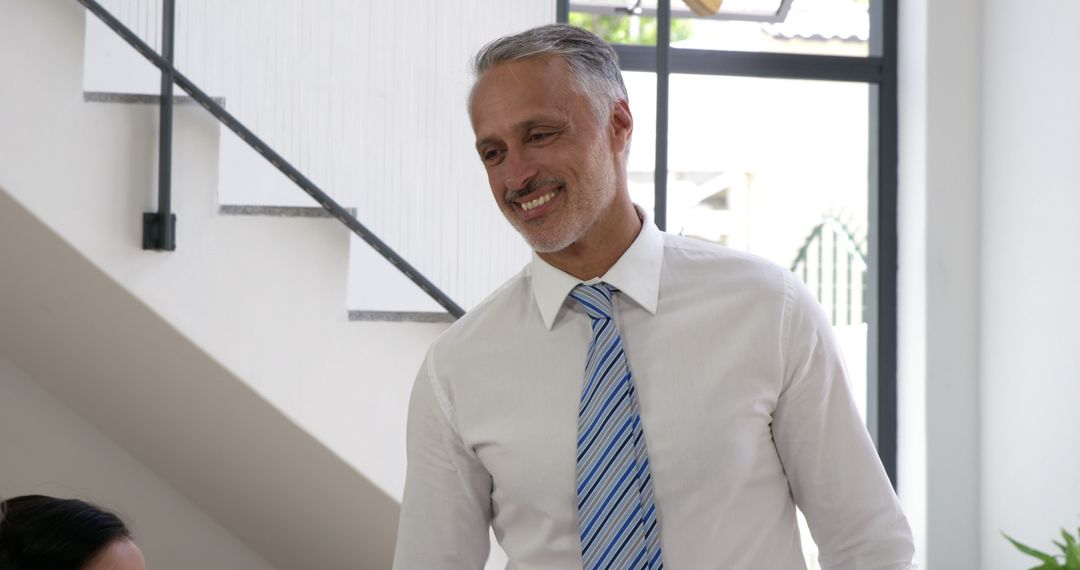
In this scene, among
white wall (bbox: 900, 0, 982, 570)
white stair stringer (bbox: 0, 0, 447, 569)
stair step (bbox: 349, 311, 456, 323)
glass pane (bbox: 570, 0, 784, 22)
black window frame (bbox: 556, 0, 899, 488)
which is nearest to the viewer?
white stair stringer (bbox: 0, 0, 447, 569)

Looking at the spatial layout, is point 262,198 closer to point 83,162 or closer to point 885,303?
point 83,162

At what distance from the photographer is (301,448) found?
9.60 ft

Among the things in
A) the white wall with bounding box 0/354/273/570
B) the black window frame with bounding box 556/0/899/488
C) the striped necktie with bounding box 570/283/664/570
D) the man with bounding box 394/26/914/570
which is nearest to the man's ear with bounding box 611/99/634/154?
the man with bounding box 394/26/914/570

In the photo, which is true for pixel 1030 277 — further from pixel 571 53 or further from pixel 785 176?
pixel 571 53

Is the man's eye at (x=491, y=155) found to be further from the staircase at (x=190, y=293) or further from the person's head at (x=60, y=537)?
the staircase at (x=190, y=293)

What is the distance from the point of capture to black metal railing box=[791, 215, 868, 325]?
401cm

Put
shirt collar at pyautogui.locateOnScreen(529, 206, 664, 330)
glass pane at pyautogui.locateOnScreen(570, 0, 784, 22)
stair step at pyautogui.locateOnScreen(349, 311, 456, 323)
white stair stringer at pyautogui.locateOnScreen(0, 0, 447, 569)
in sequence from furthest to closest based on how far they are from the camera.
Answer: glass pane at pyautogui.locateOnScreen(570, 0, 784, 22), stair step at pyautogui.locateOnScreen(349, 311, 456, 323), white stair stringer at pyautogui.locateOnScreen(0, 0, 447, 569), shirt collar at pyautogui.locateOnScreen(529, 206, 664, 330)

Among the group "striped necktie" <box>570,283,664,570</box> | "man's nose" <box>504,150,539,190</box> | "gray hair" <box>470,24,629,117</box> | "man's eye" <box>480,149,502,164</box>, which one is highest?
"gray hair" <box>470,24,629,117</box>

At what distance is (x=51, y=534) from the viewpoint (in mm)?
1532

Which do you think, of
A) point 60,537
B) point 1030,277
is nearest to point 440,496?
point 60,537

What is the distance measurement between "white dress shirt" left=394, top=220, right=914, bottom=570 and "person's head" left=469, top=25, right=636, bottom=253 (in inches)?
3.9

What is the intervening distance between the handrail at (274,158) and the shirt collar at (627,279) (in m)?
1.37

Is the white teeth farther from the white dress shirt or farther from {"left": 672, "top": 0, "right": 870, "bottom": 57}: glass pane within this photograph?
{"left": 672, "top": 0, "right": 870, "bottom": 57}: glass pane

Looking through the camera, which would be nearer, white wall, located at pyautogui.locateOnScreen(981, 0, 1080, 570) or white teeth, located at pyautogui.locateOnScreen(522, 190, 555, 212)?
white teeth, located at pyautogui.locateOnScreen(522, 190, 555, 212)
